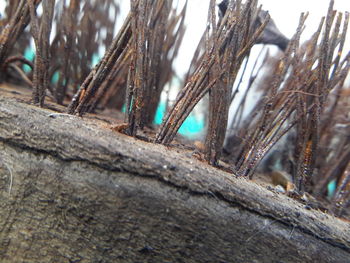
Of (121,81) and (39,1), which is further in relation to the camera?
(121,81)

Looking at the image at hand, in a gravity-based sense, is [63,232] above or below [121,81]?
below

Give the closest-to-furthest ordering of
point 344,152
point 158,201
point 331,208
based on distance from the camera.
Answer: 1. point 158,201
2. point 331,208
3. point 344,152

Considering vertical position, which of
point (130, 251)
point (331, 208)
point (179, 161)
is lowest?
point (130, 251)

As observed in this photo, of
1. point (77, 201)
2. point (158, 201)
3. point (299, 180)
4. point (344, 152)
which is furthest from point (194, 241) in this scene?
point (344, 152)

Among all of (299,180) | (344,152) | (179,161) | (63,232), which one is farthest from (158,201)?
(344,152)

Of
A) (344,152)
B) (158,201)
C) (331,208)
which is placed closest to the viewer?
(158,201)

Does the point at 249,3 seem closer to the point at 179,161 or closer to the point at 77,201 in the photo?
the point at 179,161
